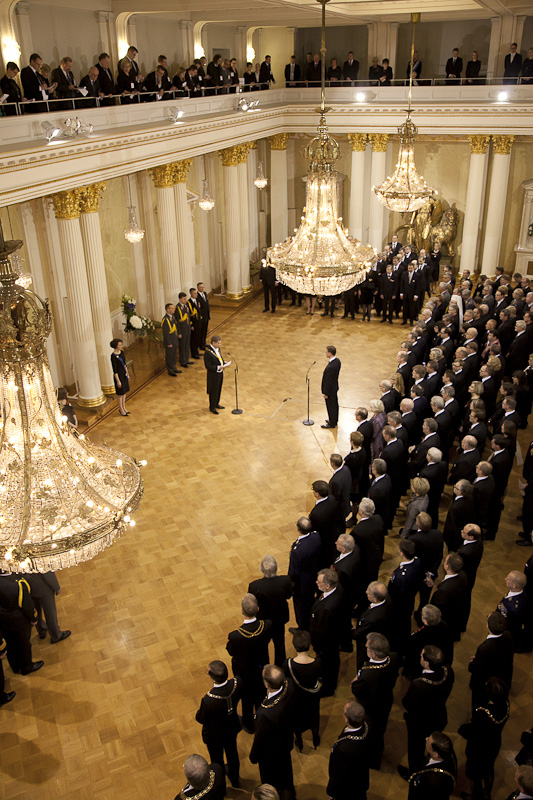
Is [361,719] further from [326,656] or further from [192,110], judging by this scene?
[192,110]

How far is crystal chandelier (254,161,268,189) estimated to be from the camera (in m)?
20.4

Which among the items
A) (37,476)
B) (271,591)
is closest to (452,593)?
(271,591)

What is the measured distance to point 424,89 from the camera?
19.2 m

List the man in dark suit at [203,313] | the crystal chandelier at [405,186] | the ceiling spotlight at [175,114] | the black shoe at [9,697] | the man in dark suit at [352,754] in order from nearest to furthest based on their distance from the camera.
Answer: the man in dark suit at [352,754], the black shoe at [9,697], the crystal chandelier at [405,186], the ceiling spotlight at [175,114], the man in dark suit at [203,313]

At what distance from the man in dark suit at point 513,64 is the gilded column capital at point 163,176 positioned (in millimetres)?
9774

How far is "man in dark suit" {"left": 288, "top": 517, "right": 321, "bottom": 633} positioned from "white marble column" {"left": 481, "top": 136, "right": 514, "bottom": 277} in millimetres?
15444

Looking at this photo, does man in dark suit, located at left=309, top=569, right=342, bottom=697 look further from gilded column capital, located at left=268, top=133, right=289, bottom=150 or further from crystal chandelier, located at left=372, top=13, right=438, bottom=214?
gilded column capital, located at left=268, top=133, right=289, bottom=150

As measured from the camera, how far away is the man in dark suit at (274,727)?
17.6 ft

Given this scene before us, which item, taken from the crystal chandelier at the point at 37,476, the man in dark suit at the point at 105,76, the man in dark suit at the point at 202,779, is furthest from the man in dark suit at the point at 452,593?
the man in dark suit at the point at 105,76

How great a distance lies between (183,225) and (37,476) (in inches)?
533

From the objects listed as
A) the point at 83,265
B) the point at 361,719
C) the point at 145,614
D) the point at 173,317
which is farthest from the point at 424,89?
the point at 361,719

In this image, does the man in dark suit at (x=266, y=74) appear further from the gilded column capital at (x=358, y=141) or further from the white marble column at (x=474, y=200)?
the white marble column at (x=474, y=200)

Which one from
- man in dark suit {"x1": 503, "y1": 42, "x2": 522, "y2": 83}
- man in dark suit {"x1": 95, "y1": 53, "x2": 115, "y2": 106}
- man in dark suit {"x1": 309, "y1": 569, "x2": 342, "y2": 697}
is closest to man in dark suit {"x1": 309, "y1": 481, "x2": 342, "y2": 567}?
man in dark suit {"x1": 309, "y1": 569, "x2": 342, "y2": 697}

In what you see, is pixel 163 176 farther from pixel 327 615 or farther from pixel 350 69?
pixel 327 615
